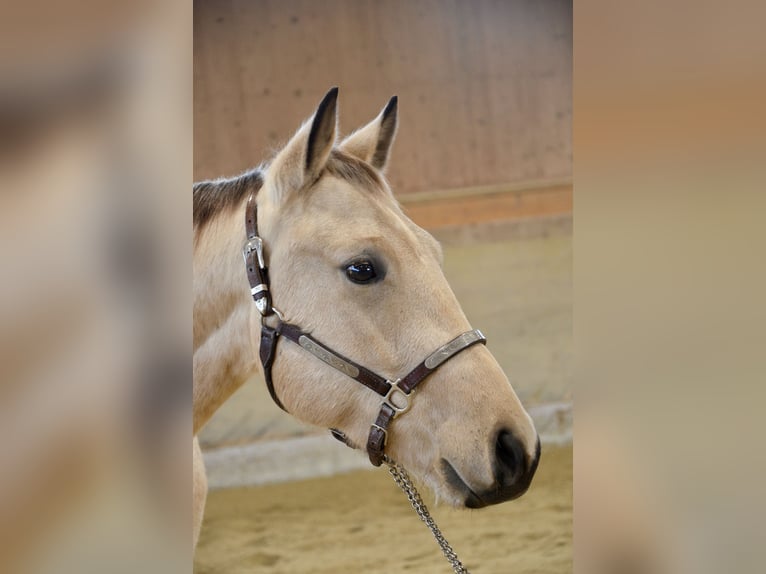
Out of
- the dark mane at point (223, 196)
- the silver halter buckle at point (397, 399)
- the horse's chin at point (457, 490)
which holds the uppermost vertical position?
the dark mane at point (223, 196)

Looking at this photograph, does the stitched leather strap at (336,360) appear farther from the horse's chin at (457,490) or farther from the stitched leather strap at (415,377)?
the horse's chin at (457,490)

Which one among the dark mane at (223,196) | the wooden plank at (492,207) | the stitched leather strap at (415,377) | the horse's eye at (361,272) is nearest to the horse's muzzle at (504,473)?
the stitched leather strap at (415,377)

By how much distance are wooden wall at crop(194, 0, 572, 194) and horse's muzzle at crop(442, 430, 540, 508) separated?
2.33ft

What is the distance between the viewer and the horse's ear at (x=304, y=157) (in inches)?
46.5

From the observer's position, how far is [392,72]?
1.66 m

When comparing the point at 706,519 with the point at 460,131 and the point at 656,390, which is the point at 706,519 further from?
the point at 460,131

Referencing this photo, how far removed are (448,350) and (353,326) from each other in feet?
0.48

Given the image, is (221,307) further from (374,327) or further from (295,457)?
(295,457)

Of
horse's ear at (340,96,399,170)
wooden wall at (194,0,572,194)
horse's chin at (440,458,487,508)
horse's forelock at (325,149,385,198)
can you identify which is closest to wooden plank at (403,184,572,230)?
wooden wall at (194,0,572,194)

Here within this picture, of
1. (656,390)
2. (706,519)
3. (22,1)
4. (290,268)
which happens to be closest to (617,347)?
(656,390)

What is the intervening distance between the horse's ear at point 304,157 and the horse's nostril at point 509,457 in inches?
18.8

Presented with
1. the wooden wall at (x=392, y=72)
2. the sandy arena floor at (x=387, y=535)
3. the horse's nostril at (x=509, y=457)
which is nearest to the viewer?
the horse's nostril at (x=509, y=457)

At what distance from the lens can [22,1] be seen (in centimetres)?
106

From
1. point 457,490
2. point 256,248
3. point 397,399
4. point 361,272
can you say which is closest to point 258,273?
point 256,248
